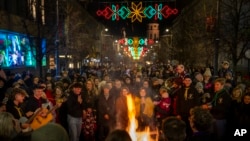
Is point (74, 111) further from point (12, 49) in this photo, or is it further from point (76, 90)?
point (12, 49)

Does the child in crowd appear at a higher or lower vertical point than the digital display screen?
lower

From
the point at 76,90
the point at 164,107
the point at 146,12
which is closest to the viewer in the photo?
the point at 76,90

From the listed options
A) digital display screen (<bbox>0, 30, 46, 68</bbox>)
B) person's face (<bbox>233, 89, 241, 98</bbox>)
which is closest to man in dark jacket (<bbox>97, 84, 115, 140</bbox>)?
person's face (<bbox>233, 89, 241, 98</bbox>)

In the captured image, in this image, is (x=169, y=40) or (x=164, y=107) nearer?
(x=164, y=107)

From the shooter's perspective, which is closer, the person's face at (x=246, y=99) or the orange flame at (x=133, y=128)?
the person's face at (x=246, y=99)

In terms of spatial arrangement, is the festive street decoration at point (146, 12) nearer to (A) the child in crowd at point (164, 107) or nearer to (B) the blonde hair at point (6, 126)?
(A) the child in crowd at point (164, 107)

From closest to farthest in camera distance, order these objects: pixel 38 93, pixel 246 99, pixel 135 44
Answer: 1. pixel 246 99
2. pixel 38 93
3. pixel 135 44

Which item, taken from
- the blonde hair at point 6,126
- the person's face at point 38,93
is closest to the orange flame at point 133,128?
the person's face at point 38,93

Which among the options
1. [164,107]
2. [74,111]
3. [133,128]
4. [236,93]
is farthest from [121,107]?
[236,93]

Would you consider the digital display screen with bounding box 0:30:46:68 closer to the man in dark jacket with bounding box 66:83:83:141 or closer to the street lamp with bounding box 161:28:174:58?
the man in dark jacket with bounding box 66:83:83:141

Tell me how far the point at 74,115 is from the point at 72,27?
23.3m

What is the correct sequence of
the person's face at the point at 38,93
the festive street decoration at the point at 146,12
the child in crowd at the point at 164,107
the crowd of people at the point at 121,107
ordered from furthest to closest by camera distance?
the festive street decoration at the point at 146,12 < the child in crowd at the point at 164,107 < the person's face at the point at 38,93 < the crowd of people at the point at 121,107

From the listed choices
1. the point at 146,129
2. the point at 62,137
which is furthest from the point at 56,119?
the point at 62,137

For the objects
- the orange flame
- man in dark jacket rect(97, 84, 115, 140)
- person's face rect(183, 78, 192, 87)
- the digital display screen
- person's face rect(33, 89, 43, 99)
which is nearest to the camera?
person's face rect(33, 89, 43, 99)
